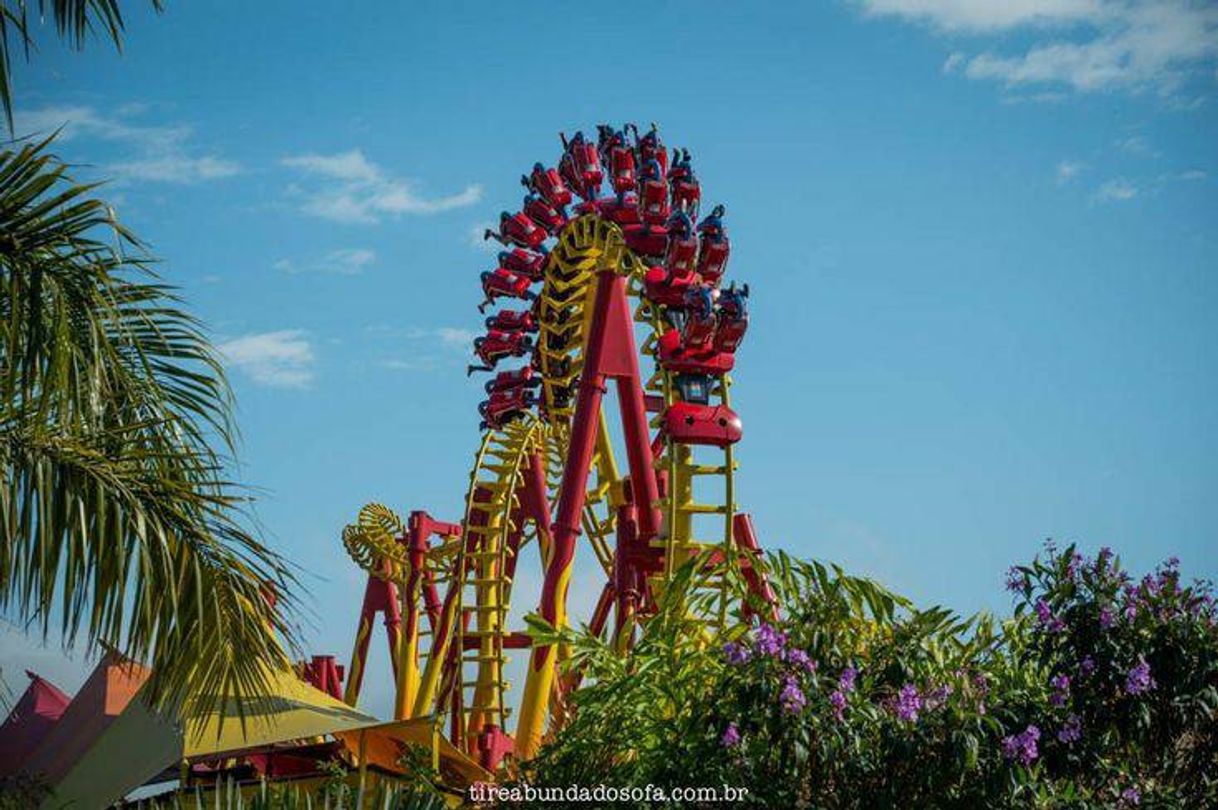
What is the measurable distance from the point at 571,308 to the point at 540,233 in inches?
43.0

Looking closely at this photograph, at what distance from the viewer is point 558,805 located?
1051 cm

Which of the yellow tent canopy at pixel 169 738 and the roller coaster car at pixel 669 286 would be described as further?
the roller coaster car at pixel 669 286

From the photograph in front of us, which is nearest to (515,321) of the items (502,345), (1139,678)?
(502,345)

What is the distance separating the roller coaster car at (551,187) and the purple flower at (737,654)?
11.9 meters

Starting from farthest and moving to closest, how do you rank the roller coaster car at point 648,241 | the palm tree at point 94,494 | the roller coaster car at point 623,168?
the roller coaster car at point 623,168 < the roller coaster car at point 648,241 < the palm tree at point 94,494

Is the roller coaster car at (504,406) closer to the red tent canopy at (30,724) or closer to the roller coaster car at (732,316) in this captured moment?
the roller coaster car at (732,316)

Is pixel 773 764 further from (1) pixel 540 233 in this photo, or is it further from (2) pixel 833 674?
(1) pixel 540 233

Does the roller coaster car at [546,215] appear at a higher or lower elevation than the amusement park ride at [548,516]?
higher

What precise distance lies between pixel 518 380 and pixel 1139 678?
12.8 meters

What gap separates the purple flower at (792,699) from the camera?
9.29 m

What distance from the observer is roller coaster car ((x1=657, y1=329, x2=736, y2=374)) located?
56.2 feet

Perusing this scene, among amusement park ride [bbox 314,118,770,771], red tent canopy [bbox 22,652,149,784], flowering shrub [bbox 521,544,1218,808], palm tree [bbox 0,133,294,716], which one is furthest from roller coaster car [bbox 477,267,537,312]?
palm tree [bbox 0,133,294,716]

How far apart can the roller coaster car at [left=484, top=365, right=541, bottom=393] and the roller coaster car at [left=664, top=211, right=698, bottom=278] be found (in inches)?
159

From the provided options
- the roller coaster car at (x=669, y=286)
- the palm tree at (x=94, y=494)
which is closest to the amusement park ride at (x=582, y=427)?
the roller coaster car at (x=669, y=286)
